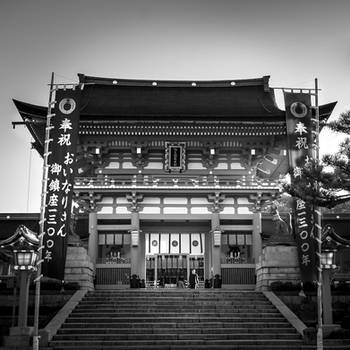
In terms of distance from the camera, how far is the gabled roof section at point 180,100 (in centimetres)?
3157

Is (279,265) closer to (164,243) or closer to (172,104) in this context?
(164,243)

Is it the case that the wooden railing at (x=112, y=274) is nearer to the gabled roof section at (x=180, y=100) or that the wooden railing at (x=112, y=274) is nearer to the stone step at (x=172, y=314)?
the stone step at (x=172, y=314)

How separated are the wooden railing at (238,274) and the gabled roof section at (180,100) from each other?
8582 mm

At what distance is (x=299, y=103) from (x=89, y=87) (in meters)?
14.6

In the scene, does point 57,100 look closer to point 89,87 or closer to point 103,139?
point 103,139

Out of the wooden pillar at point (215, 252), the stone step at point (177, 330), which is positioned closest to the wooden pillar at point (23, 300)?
the stone step at point (177, 330)

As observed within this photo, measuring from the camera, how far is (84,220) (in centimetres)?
3247

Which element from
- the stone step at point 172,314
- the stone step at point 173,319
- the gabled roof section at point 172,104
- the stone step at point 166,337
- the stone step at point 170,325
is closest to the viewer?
the stone step at point 166,337

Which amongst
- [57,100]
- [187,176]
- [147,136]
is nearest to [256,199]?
[187,176]

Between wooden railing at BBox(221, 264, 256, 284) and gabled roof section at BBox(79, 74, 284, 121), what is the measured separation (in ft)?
28.2

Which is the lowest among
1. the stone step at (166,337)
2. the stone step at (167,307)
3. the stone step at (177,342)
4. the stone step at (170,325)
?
the stone step at (177,342)

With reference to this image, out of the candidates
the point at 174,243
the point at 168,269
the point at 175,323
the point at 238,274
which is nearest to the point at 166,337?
the point at 175,323

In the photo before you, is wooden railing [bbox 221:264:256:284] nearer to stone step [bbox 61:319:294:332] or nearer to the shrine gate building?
the shrine gate building

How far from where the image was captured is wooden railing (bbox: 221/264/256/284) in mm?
30141
